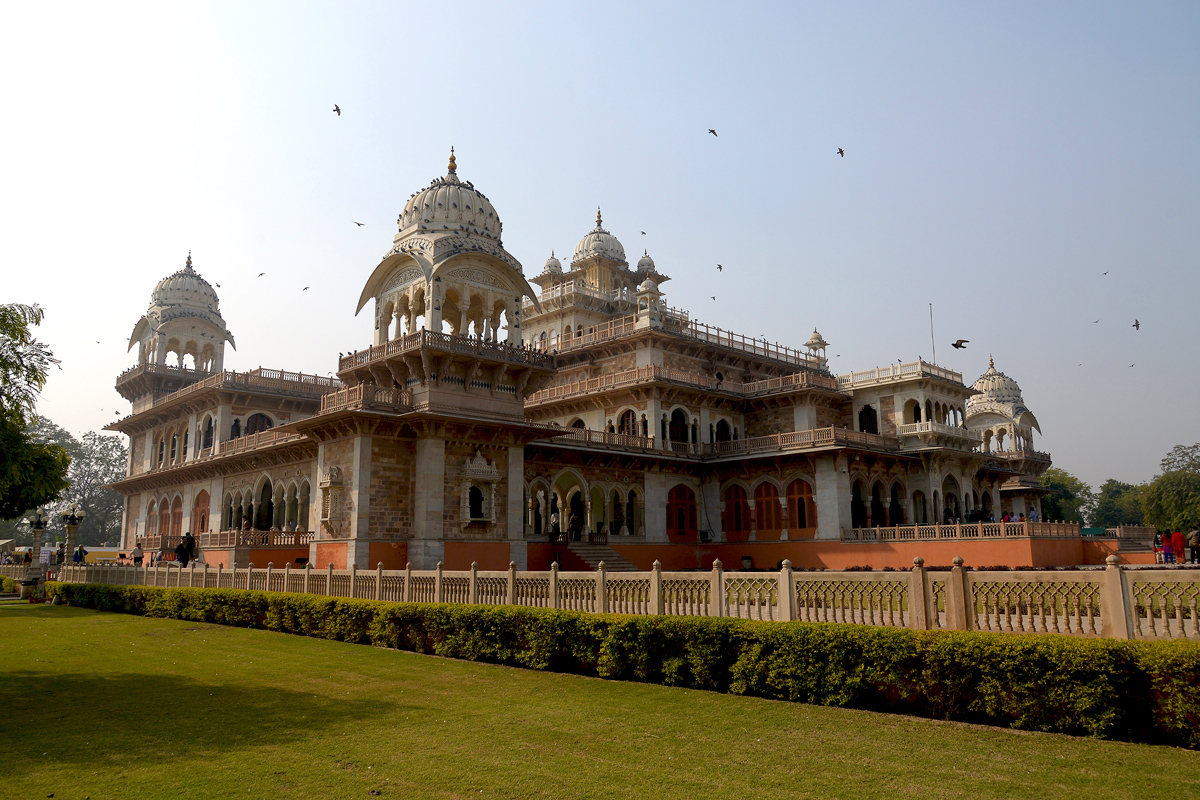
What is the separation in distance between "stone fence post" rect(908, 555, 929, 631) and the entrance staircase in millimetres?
17644

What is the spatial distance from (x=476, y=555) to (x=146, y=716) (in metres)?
15.3

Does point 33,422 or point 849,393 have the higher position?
point 849,393

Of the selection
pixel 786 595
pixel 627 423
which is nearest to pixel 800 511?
pixel 627 423

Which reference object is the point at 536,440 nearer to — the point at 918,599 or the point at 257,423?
the point at 257,423

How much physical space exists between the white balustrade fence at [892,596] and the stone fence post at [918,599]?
0.04 feet

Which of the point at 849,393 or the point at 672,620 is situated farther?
the point at 849,393

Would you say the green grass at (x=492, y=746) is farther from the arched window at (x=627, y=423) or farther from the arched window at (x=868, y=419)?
the arched window at (x=868, y=419)

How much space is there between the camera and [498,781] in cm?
694

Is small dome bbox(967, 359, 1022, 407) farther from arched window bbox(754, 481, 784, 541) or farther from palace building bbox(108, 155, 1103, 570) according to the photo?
arched window bbox(754, 481, 784, 541)

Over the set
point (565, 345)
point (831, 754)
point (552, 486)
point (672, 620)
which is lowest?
point (831, 754)

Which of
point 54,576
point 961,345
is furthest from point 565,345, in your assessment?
point 54,576

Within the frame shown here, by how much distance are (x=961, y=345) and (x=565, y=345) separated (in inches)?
671

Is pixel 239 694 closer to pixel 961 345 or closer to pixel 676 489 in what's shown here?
pixel 676 489

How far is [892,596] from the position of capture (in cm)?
1036
